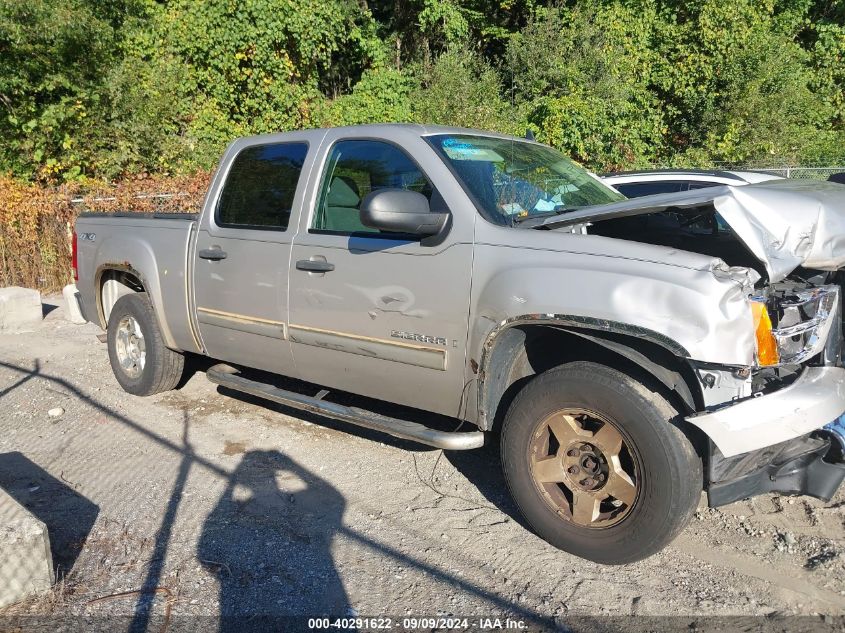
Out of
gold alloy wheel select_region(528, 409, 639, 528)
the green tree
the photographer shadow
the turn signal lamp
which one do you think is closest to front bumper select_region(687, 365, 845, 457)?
the turn signal lamp

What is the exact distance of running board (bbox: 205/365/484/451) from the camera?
150 inches

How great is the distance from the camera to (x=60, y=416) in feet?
19.3

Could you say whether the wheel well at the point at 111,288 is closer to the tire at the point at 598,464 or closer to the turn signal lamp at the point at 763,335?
the tire at the point at 598,464

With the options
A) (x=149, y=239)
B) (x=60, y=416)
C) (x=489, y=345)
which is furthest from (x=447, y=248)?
(x=60, y=416)

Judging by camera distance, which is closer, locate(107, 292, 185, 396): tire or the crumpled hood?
the crumpled hood

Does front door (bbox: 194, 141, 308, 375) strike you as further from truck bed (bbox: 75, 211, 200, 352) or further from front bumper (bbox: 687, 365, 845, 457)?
front bumper (bbox: 687, 365, 845, 457)

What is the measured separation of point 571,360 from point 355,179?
5.75ft

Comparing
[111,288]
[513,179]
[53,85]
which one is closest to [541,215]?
[513,179]

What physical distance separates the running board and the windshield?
113 centimetres

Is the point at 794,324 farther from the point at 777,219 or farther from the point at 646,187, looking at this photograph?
the point at 646,187

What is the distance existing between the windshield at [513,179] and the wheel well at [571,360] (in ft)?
2.11

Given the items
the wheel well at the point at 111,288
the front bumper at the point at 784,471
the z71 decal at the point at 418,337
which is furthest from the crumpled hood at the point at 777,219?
the wheel well at the point at 111,288

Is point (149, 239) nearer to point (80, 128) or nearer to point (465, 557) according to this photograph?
point (465, 557)

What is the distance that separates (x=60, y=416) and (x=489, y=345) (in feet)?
12.9
